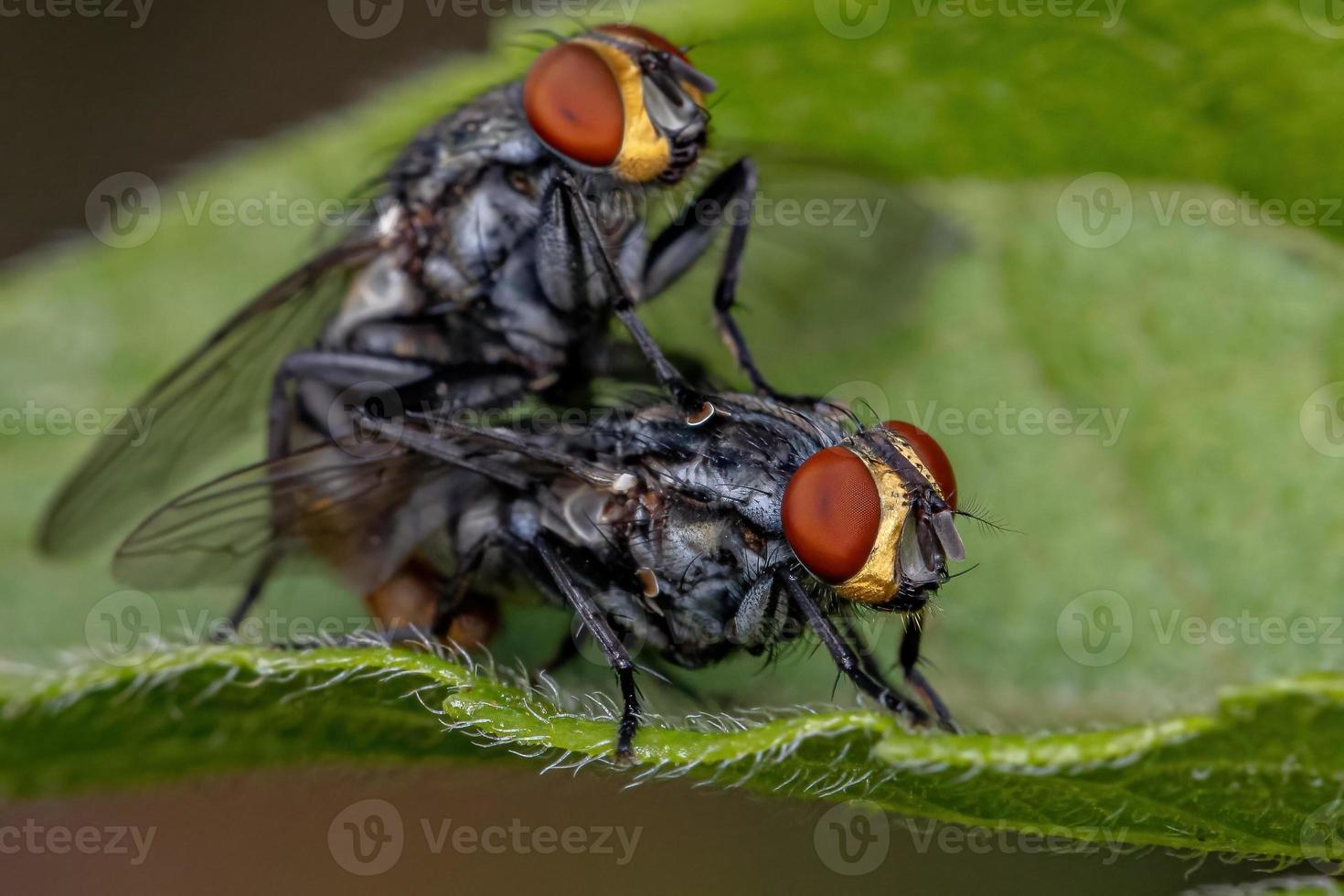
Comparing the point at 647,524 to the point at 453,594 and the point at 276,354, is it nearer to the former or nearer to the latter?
the point at 453,594

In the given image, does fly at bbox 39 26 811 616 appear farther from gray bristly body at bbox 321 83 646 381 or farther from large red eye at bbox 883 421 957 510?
large red eye at bbox 883 421 957 510

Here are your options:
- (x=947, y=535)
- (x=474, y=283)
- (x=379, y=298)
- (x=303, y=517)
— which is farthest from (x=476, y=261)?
(x=947, y=535)

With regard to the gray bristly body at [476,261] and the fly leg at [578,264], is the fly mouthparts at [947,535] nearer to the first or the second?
the fly leg at [578,264]

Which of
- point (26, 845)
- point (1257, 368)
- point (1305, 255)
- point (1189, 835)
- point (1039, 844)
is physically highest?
point (1305, 255)

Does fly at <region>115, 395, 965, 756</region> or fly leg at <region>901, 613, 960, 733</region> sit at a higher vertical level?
fly at <region>115, 395, 965, 756</region>

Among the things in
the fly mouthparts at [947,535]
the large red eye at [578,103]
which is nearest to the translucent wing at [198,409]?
the large red eye at [578,103]

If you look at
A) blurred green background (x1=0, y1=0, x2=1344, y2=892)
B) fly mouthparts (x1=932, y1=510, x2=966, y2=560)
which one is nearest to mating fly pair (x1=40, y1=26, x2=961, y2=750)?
fly mouthparts (x1=932, y1=510, x2=966, y2=560)

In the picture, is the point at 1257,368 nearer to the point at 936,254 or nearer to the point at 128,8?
the point at 936,254

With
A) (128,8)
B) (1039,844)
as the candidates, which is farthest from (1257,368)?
(128,8)

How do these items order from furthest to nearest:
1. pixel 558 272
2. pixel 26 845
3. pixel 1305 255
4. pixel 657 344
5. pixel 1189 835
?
1. pixel 26 845
2. pixel 558 272
3. pixel 657 344
4. pixel 1305 255
5. pixel 1189 835
